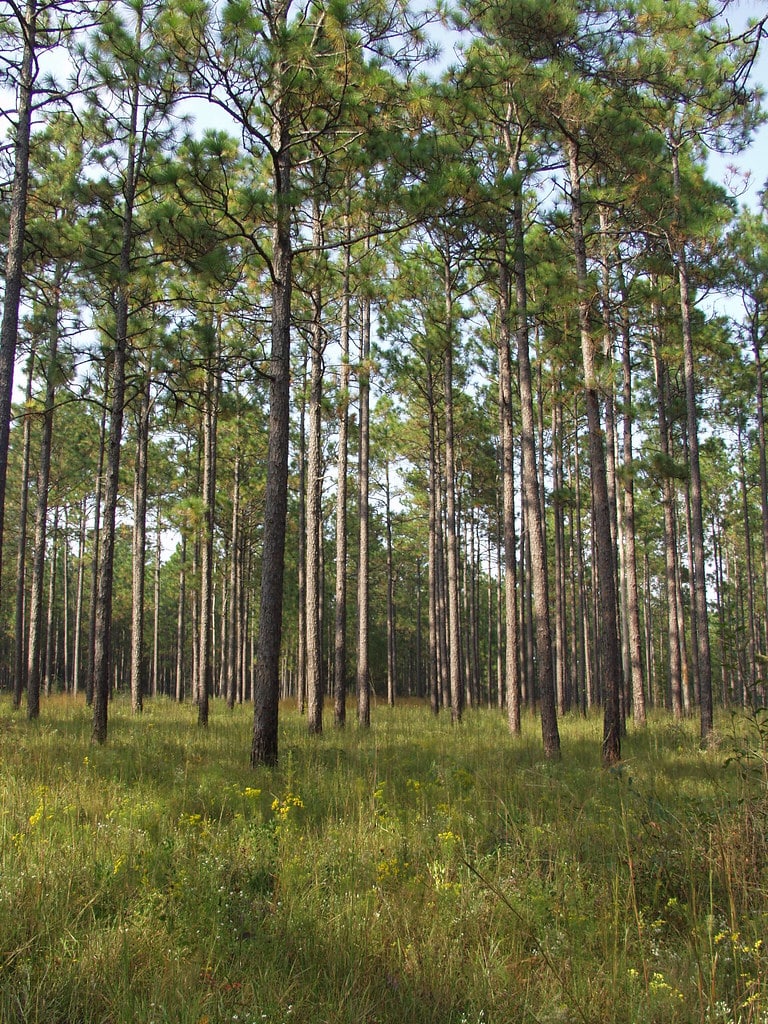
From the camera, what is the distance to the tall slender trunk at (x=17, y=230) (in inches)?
288

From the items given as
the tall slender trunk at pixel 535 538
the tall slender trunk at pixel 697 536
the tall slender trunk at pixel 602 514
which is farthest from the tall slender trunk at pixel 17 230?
the tall slender trunk at pixel 697 536

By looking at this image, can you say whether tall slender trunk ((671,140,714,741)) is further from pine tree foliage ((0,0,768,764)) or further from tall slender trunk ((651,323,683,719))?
tall slender trunk ((651,323,683,719))

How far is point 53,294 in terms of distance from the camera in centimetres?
1326

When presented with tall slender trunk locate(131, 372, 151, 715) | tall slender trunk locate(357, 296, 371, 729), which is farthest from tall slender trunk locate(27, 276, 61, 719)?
tall slender trunk locate(357, 296, 371, 729)

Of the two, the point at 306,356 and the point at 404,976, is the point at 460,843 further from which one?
the point at 306,356

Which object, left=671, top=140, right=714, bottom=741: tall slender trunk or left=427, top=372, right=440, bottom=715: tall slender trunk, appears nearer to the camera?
left=671, top=140, right=714, bottom=741: tall slender trunk

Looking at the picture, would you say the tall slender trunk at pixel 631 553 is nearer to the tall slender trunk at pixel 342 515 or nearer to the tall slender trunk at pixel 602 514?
the tall slender trunk at pixel 602 514

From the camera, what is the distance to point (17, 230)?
25.2 feet

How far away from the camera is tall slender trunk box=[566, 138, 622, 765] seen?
8.91 meters

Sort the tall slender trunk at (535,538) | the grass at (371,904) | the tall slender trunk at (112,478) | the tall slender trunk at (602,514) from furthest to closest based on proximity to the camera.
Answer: the tall slender trunk at (112,478)
the tall slender trunk at (535,538)
the tall slender trunk at (602,514)
the grass at (371,904)

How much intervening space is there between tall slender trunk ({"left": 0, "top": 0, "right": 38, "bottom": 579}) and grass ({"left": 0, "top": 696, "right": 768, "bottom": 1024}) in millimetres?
3962

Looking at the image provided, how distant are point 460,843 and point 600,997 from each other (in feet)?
5.74

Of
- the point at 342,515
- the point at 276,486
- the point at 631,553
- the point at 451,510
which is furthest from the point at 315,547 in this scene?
the point at 631,553

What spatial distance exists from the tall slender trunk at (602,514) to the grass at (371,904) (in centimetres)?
262
